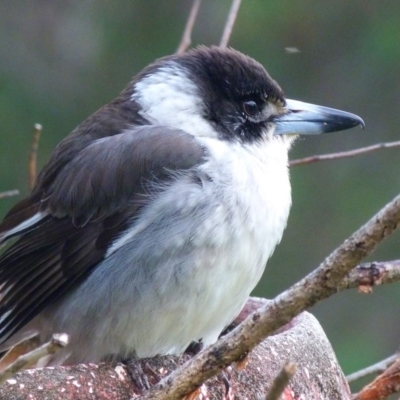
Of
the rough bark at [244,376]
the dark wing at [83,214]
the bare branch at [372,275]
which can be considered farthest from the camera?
the dark wing at [83,214]

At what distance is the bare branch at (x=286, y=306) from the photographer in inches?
84.5

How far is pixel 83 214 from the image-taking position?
3.48m

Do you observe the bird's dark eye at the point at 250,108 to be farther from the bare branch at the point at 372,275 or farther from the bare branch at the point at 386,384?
the bare branch at the point at 372,275

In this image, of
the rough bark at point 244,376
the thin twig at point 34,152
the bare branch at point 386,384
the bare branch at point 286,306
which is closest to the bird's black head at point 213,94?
the thin twig at point 34,152

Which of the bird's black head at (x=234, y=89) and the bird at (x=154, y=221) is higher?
the bird's black head at (x=234, y=89)

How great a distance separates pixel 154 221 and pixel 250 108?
0.64 meters

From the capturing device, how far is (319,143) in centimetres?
814

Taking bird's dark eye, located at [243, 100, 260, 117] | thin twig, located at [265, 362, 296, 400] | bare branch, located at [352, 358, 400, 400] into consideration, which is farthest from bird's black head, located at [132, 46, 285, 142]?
thin twig, located at [265, 362, 296, 400]

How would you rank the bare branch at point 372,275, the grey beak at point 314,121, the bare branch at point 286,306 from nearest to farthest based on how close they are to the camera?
the bare branch at point 286,306
the bare branch at point 372,275
the grey beak at point 314,121

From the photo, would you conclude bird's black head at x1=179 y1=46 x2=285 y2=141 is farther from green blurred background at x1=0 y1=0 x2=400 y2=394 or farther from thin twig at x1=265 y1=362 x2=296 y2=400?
green blurred background at x1=0 y1=0 x2=400 y2=394

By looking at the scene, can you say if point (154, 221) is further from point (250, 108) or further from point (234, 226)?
point (250, 108)

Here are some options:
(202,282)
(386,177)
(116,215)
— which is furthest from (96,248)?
(386,177)

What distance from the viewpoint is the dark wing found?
3379mm

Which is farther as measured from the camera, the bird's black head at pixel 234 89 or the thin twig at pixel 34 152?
the bird's black head at pixel 234 89
